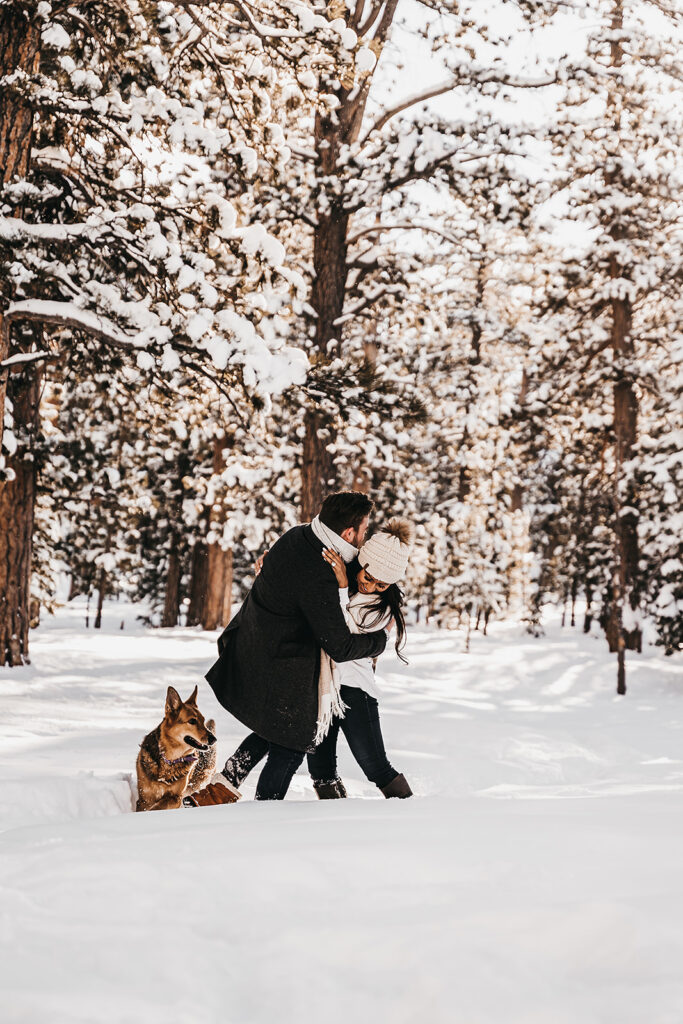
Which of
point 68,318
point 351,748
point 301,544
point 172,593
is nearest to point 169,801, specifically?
point 351,748

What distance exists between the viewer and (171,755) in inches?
203

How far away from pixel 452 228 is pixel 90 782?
9763mm

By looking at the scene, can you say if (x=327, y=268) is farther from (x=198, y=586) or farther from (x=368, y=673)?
(x=198, y=586)

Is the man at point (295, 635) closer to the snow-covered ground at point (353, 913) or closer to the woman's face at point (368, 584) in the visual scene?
the woman's face at point (368, 584)

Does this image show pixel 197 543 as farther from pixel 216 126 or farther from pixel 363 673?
pixel 363 673

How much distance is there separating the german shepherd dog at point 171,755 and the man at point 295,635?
2.70ft

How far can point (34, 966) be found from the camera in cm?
237

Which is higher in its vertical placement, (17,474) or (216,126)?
(216,126)

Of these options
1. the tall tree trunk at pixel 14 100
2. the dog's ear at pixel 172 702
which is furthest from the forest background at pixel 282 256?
the dog's ear at pixel 172 702

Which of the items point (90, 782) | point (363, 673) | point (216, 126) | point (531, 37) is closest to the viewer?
point (363, 673)

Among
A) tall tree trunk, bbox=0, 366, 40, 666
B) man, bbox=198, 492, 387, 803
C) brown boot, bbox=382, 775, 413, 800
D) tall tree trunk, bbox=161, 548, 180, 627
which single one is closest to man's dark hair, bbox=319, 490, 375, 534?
man, bbox=198, 492, 387, 803

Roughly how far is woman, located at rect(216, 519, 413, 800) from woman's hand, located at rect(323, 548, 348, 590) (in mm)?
39

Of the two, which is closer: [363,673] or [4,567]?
[363,673]

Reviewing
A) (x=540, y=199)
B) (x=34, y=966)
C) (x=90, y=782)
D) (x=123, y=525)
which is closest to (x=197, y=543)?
(x=123, y=525)
